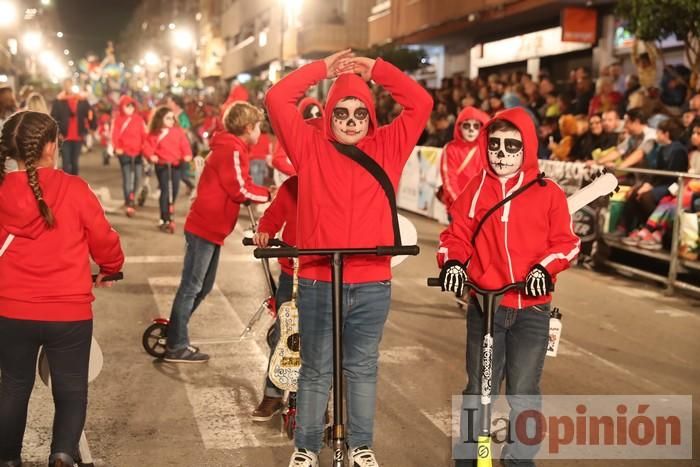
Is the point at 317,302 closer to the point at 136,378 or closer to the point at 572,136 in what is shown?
the point at 136,378

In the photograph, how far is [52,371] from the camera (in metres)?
4.32

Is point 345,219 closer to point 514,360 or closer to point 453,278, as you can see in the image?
point 453,278

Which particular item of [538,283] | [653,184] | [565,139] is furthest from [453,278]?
[565,139]

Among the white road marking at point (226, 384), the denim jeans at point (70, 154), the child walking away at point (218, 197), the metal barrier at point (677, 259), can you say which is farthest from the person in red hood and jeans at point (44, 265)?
the denim jeans at point (70, 154)

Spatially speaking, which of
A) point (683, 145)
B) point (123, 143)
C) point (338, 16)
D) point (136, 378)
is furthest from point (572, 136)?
point (338, 16)

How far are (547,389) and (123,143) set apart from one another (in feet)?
36.9

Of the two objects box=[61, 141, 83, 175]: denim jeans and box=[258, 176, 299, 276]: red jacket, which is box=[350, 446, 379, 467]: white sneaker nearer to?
box=[258, 176, 299, 276]: red jacket

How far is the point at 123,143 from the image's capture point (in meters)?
16.2

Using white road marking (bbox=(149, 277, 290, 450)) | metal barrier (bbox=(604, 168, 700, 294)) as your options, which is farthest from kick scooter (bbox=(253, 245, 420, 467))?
metal barrier (bbox=(604, 168, 700, 294))

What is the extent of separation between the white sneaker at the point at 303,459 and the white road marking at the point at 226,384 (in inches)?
38.2

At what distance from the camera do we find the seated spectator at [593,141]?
44.6 feet

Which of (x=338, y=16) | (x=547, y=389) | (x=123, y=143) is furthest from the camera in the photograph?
(x=338, y=16)

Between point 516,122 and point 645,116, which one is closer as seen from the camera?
point 516,122

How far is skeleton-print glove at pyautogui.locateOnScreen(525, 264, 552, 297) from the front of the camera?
406 cm
